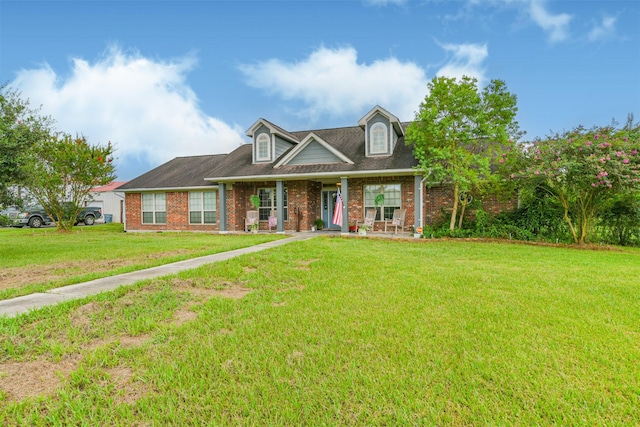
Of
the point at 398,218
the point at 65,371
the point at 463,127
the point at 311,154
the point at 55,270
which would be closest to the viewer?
the point at 65,371

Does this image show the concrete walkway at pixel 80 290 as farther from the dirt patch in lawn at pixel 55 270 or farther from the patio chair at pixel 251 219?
the patio chair at pixel 251 219

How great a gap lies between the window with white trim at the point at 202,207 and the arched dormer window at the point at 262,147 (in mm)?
3214

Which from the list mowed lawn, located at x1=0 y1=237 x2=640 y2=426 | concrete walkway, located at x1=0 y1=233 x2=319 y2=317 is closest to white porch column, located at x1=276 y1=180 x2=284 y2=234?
concrete walkway, located at x1=0 y1=233 x2=319 y2=317

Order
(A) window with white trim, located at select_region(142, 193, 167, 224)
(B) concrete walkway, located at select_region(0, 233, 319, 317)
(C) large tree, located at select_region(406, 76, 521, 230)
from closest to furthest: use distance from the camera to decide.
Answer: (B) concrete walkway, located at select_region(0, 233, 319, 317) < (C) large tree, located at select_region(406, 76, 521, 230) < (A) window with white trim, located at select_region(142, 193, 167, 224)

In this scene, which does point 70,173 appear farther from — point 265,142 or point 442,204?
point 442,204

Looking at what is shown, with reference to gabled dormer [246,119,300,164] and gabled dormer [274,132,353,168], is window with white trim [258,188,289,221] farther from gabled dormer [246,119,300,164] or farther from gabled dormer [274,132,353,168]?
gabled dormer [274,132,353,168]

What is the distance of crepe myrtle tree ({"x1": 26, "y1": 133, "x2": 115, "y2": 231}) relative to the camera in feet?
55.2

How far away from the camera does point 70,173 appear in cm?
1742

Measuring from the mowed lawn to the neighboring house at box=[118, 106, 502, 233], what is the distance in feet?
31.8

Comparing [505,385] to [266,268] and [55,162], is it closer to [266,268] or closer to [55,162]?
Result: [266,268]

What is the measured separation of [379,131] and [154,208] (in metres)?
13.2

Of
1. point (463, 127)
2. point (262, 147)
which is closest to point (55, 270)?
point (262, 147)

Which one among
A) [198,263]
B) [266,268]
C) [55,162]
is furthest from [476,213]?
[55,162]

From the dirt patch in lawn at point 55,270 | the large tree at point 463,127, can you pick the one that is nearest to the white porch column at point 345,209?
the large tree at point 463,127
